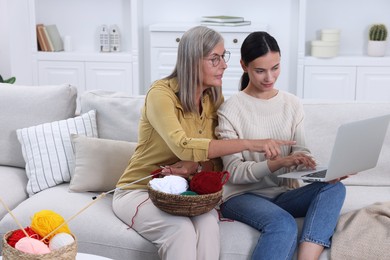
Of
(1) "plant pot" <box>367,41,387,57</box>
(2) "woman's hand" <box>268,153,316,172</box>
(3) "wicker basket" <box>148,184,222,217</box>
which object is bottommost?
(3) "wicker basket" <box>148,184,222,217</box>

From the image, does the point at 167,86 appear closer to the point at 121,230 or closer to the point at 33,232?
the point at 121,230

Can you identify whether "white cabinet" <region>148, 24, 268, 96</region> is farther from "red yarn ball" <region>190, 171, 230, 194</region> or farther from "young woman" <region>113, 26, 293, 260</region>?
"red yarn ball" <region>190, 171, 230, 194</region>

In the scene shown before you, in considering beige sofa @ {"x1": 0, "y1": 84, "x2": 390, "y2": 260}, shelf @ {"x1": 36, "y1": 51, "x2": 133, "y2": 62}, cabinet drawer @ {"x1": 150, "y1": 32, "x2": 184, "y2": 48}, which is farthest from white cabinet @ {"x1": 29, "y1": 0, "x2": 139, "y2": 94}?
beige sofa @ {"x1": 0, "y1": 84, "x2": 390, "y2": 260}

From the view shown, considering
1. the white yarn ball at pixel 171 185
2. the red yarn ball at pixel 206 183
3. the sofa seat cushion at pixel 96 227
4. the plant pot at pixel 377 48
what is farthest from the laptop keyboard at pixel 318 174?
the plant pot at pixel 377 48

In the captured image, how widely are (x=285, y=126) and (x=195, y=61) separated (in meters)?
0.42

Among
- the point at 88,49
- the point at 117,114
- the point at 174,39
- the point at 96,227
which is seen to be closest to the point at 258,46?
the point at 117,114

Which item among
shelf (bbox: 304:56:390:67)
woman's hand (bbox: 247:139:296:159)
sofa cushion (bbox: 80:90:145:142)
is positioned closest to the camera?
woman's hand (bbox: 247:139:296:159)

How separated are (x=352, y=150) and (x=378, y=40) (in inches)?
116

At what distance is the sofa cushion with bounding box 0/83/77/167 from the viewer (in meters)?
3.02

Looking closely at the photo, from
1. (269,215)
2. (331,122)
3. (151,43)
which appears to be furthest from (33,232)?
(151,43)

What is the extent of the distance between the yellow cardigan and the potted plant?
2.75 meters

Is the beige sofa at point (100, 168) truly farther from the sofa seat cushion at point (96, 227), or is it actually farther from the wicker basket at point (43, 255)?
the wicker basket at point (43, 255)

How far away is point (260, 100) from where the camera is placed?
2.61m

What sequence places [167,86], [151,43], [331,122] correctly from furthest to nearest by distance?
[151,43]
[331,122]
[167,86]
